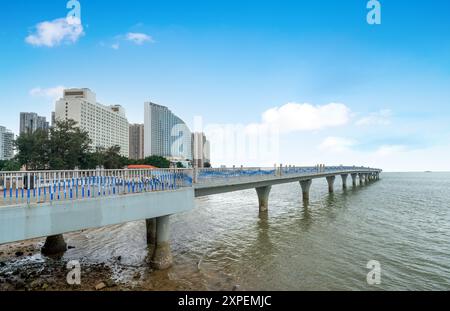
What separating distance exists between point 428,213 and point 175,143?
4858 inches

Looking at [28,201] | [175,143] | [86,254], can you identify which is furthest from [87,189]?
[175,143]

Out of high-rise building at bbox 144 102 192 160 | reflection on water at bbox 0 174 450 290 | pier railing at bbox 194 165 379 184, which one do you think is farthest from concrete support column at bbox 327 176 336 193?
high-rise building at bbox 144 102 192 160

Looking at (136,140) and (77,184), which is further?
(136,140)

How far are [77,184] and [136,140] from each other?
159 m

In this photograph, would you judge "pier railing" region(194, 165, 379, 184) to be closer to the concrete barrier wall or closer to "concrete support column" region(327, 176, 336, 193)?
the concrete barrier wall

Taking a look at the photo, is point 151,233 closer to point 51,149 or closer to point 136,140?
point 51,149

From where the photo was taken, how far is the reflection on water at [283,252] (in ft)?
35.1

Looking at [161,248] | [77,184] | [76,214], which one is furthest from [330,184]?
[76,214]

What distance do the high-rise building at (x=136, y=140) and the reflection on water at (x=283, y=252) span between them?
466ft

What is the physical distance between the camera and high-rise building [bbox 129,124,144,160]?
6102 inches

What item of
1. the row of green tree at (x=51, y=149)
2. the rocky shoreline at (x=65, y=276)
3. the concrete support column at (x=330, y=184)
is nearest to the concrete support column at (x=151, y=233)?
the rocky shoreline at (x=65, y=276)

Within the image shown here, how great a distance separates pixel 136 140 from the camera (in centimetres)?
15800

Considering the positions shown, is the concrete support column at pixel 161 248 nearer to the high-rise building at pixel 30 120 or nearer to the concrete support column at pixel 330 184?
the concrete support column at pixel 330 184
